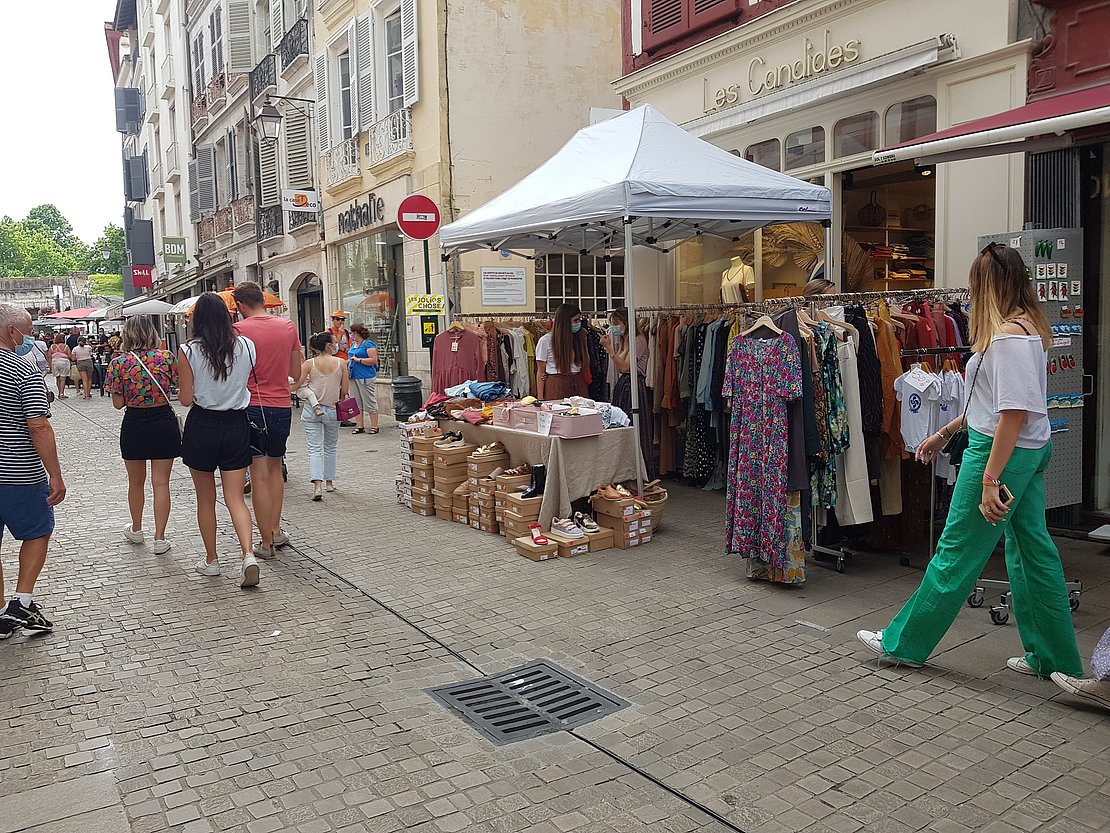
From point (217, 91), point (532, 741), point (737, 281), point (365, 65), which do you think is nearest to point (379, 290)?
point (365, 65)

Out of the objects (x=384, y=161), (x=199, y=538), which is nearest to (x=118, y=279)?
(x=384, y=161)

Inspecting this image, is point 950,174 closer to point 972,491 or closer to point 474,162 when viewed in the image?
point 972,491

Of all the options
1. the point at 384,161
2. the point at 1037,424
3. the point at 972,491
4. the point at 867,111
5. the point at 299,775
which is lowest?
the point at 299,775

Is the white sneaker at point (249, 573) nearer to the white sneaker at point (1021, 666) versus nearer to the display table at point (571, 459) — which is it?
the display table at point (571, 459)

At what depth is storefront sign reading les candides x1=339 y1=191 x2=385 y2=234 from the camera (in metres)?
16.6

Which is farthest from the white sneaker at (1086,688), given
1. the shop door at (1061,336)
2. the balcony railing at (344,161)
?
the balcony railing at (344,161)

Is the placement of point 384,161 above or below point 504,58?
below

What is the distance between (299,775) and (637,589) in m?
2.72

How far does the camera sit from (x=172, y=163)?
33125 millimetres

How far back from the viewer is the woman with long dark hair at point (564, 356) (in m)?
9.45

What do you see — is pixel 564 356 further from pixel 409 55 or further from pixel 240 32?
pixel 240 32

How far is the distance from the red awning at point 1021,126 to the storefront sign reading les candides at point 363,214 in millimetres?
12209

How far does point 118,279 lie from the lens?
217 ft

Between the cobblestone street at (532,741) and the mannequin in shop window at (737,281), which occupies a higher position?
the mannequin in shop window at (737,281)
